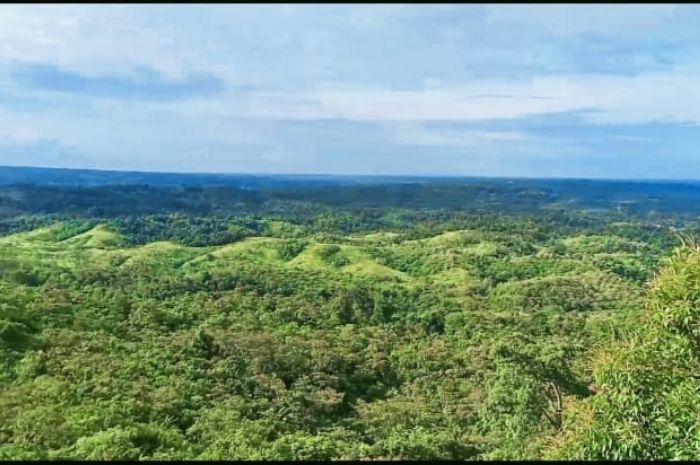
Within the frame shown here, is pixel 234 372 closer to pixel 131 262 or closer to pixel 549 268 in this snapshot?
pixel 131 262

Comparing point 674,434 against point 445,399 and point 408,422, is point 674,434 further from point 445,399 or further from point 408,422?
point 445,399

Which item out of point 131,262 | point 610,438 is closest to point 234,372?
point 610,438

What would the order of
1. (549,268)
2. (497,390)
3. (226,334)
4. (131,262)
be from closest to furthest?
1. (497,390)
2. (226,334)
3. (131,262)
4. (549,268)

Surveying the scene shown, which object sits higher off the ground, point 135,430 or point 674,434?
point 674,434

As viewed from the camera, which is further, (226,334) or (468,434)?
(226,334)

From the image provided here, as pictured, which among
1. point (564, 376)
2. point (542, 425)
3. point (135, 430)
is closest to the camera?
point (135, 430)

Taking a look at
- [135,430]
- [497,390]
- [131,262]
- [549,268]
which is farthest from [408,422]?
[549,268]
